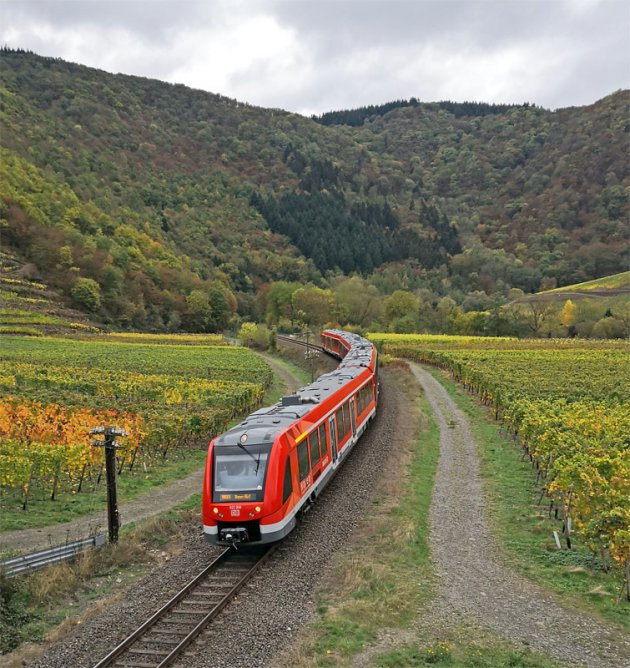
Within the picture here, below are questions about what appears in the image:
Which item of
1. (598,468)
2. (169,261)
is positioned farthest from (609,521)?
(169,261)

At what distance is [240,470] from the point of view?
16609mm

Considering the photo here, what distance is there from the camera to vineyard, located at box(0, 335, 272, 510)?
21.6m

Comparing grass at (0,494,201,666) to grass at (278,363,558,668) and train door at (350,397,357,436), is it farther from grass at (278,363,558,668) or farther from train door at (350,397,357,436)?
train door at (350,397,357,436)

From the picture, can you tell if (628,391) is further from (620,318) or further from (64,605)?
(620,318)

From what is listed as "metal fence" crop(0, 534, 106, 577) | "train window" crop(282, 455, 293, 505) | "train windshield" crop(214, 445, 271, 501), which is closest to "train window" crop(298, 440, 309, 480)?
"train window" crop(282, 455, 293, 505)

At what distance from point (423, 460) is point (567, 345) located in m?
60.8

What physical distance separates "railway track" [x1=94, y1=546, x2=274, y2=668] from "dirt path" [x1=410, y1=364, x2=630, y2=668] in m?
4.92

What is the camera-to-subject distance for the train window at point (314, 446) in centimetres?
1967

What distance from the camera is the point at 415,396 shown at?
4647cm

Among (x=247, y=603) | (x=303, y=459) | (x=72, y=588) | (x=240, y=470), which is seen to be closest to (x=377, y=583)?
(x=247, y=603)

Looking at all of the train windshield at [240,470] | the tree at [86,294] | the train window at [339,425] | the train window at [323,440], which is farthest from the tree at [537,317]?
the train windshield at [240,470]

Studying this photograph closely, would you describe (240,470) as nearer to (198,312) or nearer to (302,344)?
(302,344)

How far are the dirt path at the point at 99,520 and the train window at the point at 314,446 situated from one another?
5.51m

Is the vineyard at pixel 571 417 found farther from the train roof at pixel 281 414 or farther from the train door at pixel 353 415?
the train roof at pixel 281 414
